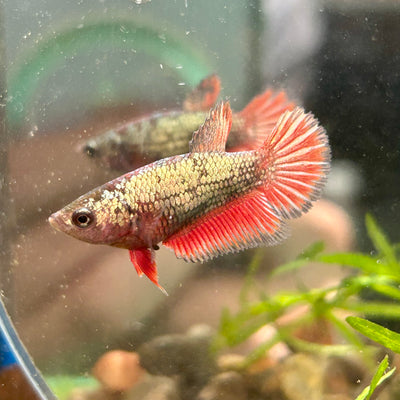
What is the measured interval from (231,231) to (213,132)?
0.18 metres

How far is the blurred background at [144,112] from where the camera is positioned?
1.07 m

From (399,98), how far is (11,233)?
1.11 metres

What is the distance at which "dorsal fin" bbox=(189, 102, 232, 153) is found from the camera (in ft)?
2.68

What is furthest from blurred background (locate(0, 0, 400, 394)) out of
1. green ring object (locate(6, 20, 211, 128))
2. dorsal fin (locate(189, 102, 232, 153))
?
dorsal fin (locate(189, 102, 232, 153))

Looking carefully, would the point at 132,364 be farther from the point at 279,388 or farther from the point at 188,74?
the point at 188,74

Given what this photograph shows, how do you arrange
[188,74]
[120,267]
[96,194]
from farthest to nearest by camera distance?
[120,267] < [188,74] < [96,194]

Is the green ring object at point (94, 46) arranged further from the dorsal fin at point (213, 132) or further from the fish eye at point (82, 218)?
the fish eye at point (82, 218)

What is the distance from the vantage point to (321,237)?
1.34 m

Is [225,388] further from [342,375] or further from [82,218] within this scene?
[82,218]

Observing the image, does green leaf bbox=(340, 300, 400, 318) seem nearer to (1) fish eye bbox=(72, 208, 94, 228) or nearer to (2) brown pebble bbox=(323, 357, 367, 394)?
(2) brown pebble bbox=(323, 357, 367, 394)

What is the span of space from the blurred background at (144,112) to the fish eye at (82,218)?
0.30m

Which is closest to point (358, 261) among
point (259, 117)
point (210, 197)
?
point (259, 117)

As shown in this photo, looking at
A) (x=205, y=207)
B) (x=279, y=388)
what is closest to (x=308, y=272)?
(x=279, y=388)

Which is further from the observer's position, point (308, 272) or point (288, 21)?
point (308, 272)
